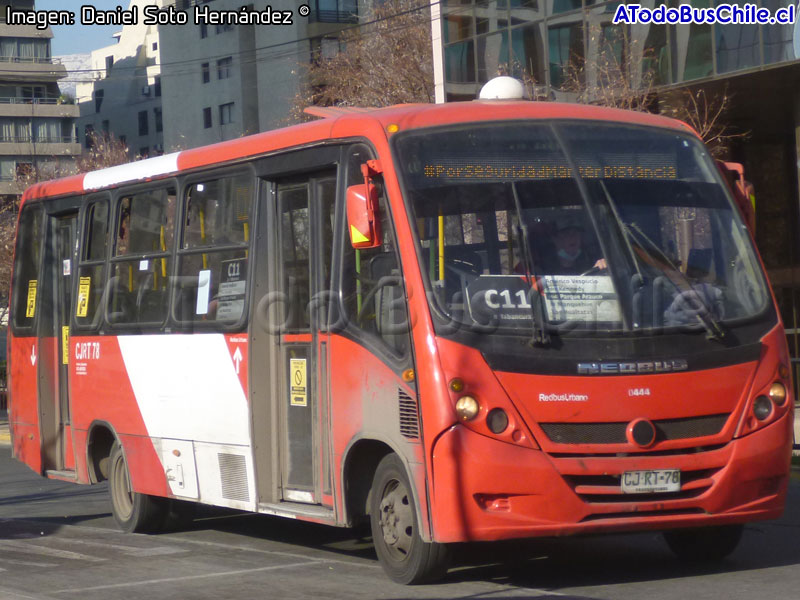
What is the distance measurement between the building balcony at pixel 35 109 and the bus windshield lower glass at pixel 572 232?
74.7 m

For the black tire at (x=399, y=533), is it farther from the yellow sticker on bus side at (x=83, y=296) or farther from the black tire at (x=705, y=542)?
the yellow sticker on bus side at (x=83, y=296)

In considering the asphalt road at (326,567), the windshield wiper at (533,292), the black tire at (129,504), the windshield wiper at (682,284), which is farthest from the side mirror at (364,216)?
the black tire at (129,504)

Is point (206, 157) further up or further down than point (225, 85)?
further down

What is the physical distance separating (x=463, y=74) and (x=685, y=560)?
1879 centimetres

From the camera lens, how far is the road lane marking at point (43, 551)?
34.0ft

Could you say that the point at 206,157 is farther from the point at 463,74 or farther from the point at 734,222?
the point at 463,74

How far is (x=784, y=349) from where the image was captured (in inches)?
335

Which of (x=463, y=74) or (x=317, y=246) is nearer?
(x=317, y=246)

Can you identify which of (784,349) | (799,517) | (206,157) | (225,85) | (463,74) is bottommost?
(799,517)

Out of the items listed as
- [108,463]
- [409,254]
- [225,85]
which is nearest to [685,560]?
[409,254]

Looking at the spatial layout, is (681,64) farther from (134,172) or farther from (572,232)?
(572,232)

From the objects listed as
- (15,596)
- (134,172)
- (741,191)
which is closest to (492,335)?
(741,191)

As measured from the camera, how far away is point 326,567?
30.6ft

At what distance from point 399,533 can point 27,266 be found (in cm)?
734
